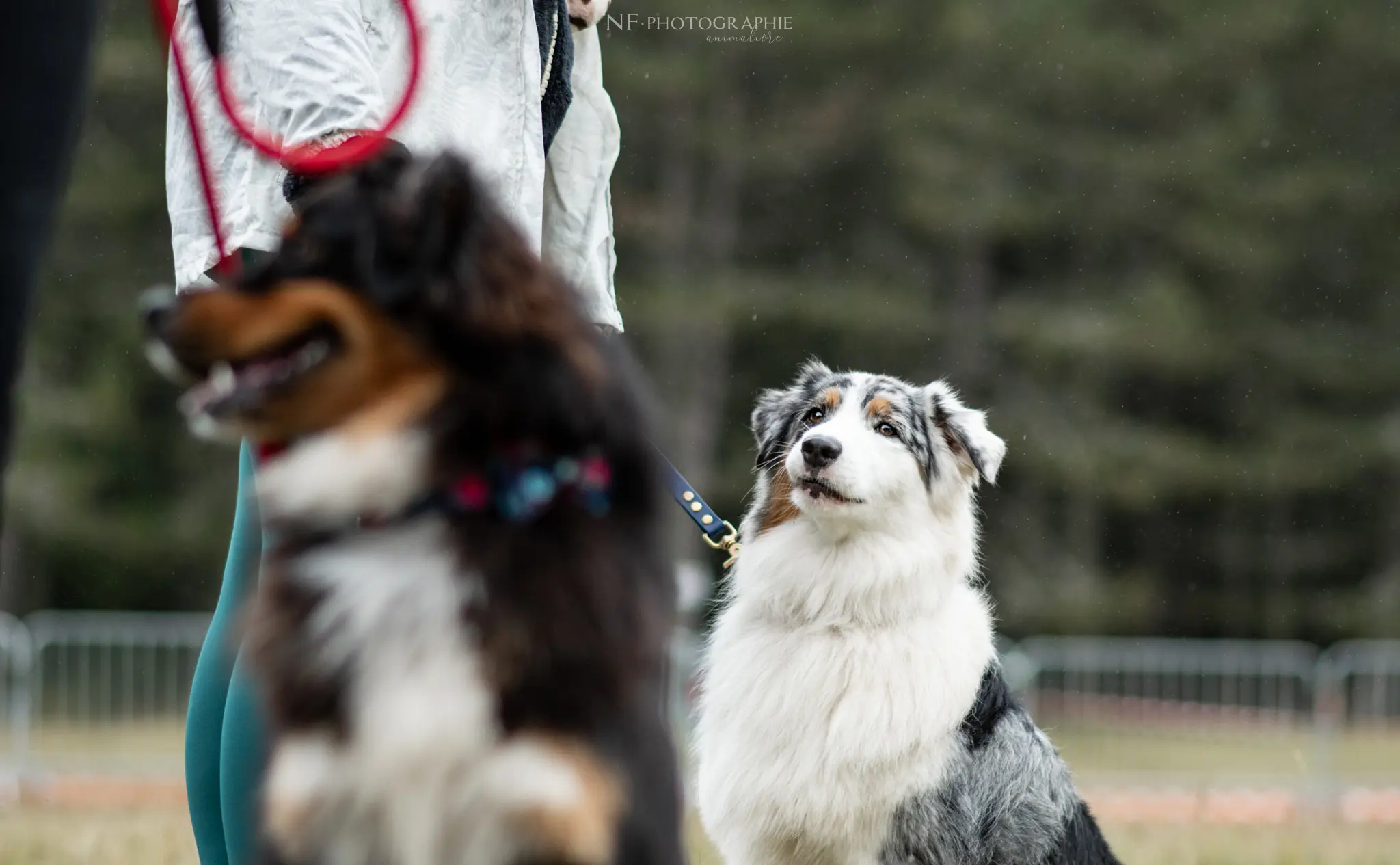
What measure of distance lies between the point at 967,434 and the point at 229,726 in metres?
2.36

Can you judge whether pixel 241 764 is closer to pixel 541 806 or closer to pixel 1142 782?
pixel 541 806

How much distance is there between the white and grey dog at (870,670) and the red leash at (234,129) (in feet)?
5.84

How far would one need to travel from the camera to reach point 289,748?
234 cm

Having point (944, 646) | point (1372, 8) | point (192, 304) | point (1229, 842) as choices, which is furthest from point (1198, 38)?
point (192, 304)

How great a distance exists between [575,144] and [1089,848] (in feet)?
7.23

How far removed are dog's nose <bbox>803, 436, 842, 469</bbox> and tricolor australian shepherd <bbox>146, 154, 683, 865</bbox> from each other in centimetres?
195

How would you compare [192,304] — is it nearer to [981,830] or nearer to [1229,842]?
[981,830]

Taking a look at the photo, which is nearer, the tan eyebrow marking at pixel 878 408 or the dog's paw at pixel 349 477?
the dog's paw at pixel 349 477

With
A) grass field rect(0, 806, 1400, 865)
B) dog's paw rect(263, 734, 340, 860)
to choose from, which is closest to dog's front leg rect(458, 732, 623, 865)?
dog's paw rect(263, 734, 340, 860)

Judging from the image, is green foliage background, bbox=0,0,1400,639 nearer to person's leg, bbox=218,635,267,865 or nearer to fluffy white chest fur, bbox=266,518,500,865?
person's leg, bbox=218,635,267,865


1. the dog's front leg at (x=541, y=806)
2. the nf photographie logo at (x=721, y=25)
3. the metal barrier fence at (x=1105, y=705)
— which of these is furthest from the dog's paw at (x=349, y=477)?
the nf photographie logo at (x=721, y=25)

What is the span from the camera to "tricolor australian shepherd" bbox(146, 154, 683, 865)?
227 cm

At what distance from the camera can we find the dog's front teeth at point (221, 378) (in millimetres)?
2299

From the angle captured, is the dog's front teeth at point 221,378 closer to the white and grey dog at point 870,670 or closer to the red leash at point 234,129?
the red leash at point 234,129
